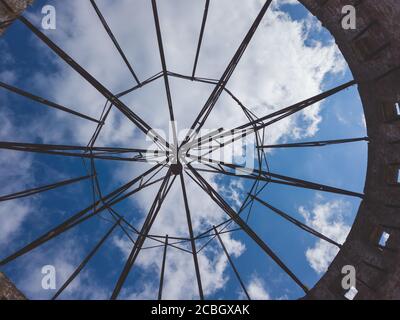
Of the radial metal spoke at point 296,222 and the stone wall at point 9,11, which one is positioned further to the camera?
the radial metal spoke at point 296,222

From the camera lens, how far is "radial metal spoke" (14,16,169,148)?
367 inches

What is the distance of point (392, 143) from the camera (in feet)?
43.5

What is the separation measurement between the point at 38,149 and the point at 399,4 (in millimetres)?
14100

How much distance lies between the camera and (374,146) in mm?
13695

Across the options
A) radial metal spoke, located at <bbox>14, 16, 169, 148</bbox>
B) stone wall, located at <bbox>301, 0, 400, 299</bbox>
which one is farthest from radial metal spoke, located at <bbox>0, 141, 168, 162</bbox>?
stone wall, located at <bbox>301, 0, 400, 299</bbox>

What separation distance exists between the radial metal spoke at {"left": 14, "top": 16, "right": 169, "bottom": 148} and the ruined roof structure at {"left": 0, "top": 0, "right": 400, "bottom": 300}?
63.0 inches

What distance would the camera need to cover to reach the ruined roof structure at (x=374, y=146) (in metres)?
11.5

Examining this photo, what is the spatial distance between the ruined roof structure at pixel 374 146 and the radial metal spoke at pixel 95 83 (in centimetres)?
160

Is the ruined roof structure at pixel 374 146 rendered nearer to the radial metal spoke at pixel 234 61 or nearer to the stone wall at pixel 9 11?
the stone wall at pixel 9 11

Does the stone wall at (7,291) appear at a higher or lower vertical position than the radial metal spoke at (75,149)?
lower
